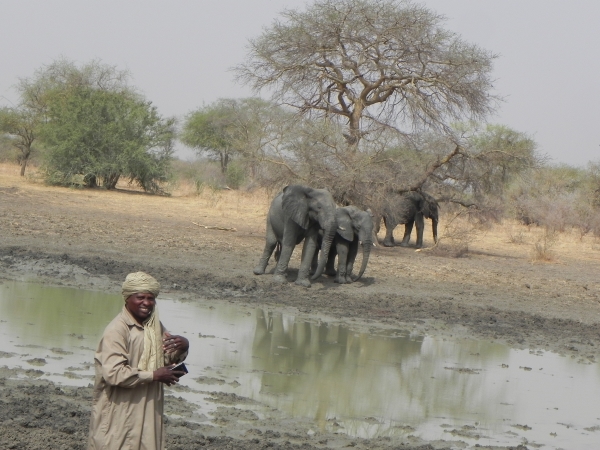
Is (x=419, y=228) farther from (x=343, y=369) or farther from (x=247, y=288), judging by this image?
(x=343, y=369)

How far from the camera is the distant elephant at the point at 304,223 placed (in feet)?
48.3

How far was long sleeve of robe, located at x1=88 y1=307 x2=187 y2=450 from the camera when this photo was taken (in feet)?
14.3

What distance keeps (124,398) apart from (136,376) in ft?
0.65

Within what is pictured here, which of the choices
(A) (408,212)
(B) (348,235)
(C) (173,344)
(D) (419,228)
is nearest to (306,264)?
(B) (348,235)

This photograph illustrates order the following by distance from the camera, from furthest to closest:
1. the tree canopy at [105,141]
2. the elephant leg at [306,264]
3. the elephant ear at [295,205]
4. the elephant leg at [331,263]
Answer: the tree canopy at [105,141], the elephant leg at [331,263], the elephant leg at [306,264], the elephant ear at [295,205]

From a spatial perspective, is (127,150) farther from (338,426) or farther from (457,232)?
(338,426)

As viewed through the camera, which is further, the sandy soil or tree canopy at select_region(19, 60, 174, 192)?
tree canopy at select_region(19, 60, 174, 192)

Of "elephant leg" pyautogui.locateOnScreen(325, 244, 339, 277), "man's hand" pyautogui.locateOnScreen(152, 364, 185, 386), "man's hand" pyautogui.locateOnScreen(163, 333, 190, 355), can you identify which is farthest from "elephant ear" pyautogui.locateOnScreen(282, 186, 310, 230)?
"man's hand" pyautogui.locateOnScreen(152, 364, 185, 386)

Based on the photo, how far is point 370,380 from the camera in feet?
31.5

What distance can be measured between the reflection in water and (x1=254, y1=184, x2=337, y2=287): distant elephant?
2132mm

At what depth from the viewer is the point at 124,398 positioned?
4.47 meters

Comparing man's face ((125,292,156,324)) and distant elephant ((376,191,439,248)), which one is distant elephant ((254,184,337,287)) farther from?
man's face ((125,292,156,324))

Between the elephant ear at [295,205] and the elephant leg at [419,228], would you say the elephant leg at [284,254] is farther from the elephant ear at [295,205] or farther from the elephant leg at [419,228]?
the elephant leg at [419,228]

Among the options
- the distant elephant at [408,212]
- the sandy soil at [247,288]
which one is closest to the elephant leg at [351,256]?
the sandy soil at [247,288]
